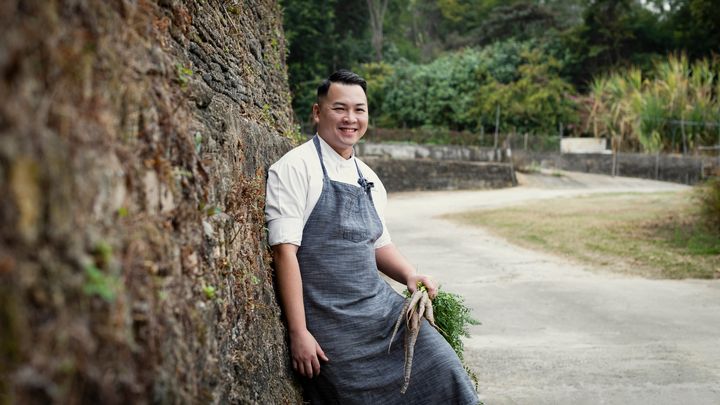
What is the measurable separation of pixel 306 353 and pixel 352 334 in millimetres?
A: 200

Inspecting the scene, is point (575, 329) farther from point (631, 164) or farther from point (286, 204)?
point (631, 164)

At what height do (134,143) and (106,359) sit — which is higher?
(134,143)

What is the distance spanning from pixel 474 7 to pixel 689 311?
38.8m

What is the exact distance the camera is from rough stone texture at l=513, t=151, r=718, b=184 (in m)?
22.6

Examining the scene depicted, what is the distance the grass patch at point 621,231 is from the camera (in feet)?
30.5

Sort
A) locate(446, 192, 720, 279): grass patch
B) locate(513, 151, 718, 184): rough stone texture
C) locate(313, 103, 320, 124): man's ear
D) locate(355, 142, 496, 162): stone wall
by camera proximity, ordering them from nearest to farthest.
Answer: locate(313, 103, 320, 124): man's ear, locate(446, 192, 720, 279): grass patch, locate(513, 151, 718, 184): rough stone texture, locate(355, 142, 496, 162): stone wall

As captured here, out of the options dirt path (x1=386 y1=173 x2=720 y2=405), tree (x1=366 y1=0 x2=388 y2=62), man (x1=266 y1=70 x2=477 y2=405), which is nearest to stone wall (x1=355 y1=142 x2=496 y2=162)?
tree (x1=366 y1=0 x2=388 y2=62)

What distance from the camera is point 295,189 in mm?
2914

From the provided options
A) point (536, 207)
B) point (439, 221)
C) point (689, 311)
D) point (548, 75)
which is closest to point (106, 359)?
point (689, 311)

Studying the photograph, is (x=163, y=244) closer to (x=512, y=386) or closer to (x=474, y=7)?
(x=512, y=386)

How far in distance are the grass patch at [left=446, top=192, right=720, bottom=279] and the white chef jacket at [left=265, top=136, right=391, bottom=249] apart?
6.62m

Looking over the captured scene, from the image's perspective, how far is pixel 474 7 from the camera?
4316cm

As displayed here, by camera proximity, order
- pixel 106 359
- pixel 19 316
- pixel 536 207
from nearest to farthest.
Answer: pixel 19 316
pixel 106 359
pixel 536 207

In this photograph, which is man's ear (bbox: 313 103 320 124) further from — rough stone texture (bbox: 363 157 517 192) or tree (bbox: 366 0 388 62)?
tree (bbox: 366 0 388 62)
